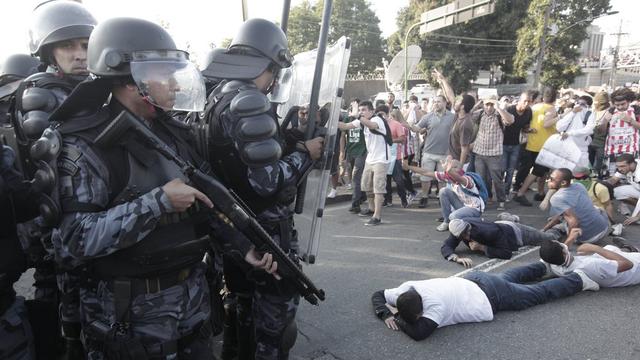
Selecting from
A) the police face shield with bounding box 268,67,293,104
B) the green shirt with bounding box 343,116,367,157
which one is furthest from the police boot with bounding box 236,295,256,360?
the green shirt with bounding box 343,116,367,157

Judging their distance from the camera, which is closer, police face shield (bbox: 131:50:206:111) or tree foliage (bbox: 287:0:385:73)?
police face shield (bbox: 131:50:206:111)

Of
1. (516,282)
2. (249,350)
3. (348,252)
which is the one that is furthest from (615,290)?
(249,350)

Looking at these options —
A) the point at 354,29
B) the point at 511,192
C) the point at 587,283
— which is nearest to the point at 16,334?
the point at 587,283

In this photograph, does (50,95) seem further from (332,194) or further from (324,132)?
(332,194)

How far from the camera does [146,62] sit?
60.2 inches

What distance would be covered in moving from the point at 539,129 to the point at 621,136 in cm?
114

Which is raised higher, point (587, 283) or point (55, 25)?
point (55, 25)

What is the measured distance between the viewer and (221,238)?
1.90m

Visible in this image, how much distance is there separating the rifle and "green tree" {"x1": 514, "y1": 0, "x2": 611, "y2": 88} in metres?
26.7


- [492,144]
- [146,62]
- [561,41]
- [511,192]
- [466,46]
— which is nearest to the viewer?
[146,62]

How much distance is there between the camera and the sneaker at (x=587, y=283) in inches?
144

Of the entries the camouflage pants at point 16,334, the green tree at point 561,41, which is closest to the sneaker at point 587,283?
the camouflage pants at point 16,334

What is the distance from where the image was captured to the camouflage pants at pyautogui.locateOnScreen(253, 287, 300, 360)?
2.24 m

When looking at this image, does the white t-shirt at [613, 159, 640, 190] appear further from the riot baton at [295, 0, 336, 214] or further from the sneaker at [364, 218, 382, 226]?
the riot baton at [295, 0, 336, 214]
